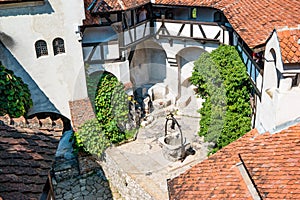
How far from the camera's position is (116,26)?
54.4ft

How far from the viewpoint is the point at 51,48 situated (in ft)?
49.4

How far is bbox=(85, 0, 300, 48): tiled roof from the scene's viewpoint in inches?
442

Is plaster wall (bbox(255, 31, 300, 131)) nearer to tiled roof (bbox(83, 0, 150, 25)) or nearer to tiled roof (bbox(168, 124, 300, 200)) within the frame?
tiled roof (bbox(168, 124, 300, 200))

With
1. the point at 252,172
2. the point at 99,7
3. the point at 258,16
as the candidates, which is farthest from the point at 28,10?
the point at 252,172

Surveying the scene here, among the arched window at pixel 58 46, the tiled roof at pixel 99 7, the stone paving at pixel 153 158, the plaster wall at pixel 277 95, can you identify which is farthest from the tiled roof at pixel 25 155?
the tiled roof at pixel 99 7

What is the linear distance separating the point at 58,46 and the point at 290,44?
363 inches

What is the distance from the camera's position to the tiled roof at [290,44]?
870 centimetres

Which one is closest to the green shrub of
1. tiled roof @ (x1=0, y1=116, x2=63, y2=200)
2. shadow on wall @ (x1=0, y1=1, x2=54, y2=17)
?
shadow on wall @ (x1=0, y1=1, x2=54, y2=17)

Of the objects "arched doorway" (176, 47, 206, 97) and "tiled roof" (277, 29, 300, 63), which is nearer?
"tiled roof" (277, 29, 300, 63)

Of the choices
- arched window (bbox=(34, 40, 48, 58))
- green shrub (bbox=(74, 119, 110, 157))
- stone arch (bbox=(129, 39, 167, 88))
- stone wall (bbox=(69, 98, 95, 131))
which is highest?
arched window (bbox=(34, 40, 48, 58))

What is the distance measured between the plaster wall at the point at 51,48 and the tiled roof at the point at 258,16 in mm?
1339

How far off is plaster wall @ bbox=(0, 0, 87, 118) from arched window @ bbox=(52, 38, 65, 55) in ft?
0.46

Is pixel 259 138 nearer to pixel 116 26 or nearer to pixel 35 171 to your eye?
pixel 35 171

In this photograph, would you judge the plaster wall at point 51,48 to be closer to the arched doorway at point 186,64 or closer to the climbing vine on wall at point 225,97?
the climbing vine on wall at point 225,97
